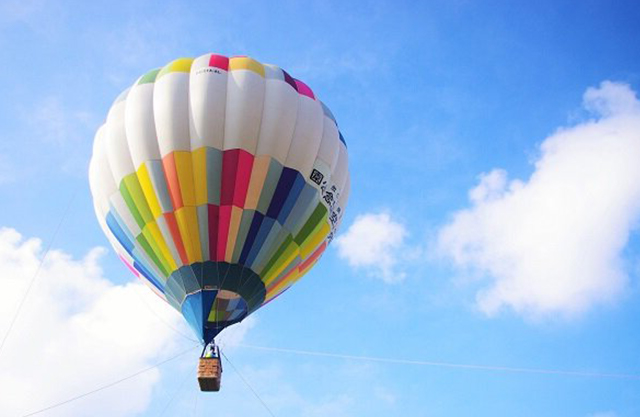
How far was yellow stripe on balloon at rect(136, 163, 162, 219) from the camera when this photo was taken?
40.6 ft

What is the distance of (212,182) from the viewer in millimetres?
12273

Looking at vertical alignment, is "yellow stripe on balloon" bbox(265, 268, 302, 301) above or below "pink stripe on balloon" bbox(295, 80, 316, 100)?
below

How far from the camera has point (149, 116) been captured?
12578mm

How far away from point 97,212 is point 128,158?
172cm

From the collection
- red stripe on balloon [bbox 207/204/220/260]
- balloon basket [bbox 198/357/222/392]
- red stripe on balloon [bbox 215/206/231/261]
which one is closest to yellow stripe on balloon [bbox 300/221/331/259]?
red stripe on balloon [bbox 215/206/231/261]

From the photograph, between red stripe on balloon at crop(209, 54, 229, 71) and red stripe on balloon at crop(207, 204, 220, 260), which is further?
red stripe on balloon at crop(209, 54, 229, 71)

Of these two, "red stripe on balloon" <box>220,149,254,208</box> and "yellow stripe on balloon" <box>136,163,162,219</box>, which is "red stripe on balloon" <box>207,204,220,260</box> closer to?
"red stripe on balloon" <box>220,149,254,208</box>

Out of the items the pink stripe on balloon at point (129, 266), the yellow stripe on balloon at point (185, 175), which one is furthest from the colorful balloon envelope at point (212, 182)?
the pink stripe on balloon at point (129, 266)

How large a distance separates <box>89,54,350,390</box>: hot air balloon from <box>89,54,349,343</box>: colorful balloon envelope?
0.02 metres

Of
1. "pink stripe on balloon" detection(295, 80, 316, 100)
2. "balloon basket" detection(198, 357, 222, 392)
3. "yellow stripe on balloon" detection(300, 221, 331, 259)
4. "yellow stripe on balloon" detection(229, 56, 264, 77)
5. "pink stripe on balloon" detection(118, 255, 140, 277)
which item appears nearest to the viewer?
"balloon basket" detection(198, 357, 222, 392)

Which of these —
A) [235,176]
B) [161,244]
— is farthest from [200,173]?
[161,244]

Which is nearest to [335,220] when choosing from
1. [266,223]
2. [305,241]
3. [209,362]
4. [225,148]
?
[305,241]

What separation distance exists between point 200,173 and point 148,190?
Result: 1013mm

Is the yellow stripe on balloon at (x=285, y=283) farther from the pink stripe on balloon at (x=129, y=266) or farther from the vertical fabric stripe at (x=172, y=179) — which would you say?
the pink stripe on balloon at (x=129, y=266)
